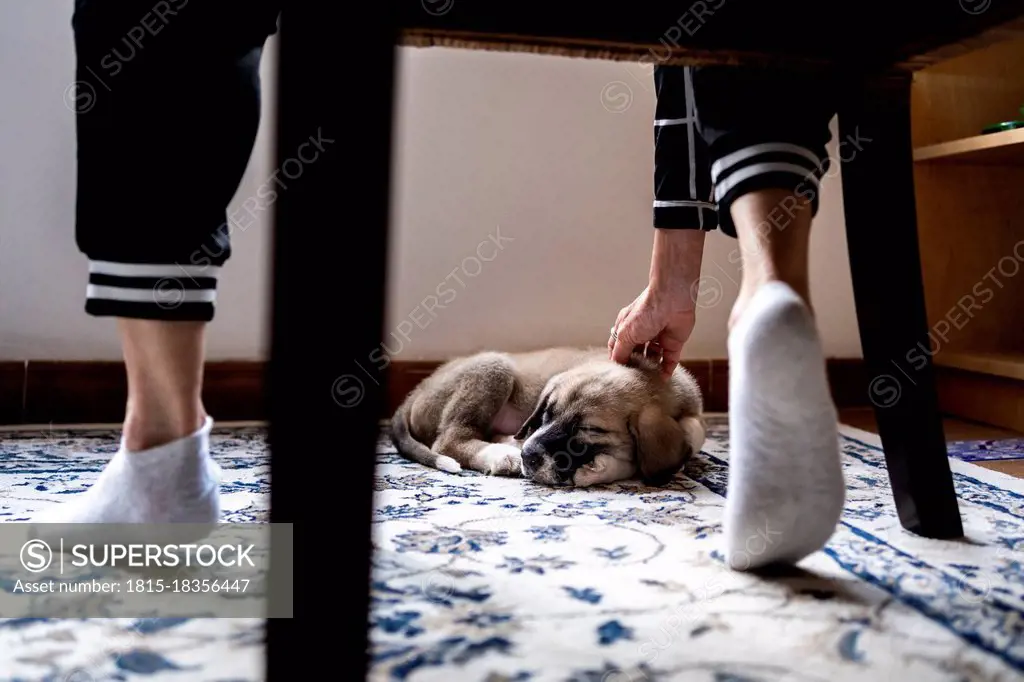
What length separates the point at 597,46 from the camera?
718 mm

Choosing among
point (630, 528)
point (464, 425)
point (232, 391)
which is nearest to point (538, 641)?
point (630, 528)

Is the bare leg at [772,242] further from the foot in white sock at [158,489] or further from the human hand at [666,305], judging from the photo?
the foot in white sock at [158,489]

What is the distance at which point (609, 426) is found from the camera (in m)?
1.49

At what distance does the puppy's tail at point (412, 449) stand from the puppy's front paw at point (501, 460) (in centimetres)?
5

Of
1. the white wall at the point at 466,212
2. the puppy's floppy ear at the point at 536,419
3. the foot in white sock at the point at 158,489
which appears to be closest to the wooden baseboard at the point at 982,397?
the white wall at the point at 466,212

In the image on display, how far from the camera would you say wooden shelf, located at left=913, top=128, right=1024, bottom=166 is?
196 cm

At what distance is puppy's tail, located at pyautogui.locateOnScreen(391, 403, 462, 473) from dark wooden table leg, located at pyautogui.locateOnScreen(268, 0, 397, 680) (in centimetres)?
99

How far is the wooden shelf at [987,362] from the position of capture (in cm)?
200

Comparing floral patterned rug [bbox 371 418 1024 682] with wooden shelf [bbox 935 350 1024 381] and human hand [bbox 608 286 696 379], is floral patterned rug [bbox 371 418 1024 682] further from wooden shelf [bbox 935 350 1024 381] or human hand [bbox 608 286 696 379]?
wooden shelf [bbox 935 350 1024 381]

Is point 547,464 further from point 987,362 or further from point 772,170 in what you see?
point 987,362

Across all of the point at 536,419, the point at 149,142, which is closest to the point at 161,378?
the point at 149,142

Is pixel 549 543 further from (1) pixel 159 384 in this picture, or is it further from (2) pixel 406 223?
(2) pixel 406 223

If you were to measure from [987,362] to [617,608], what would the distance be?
1.69 m

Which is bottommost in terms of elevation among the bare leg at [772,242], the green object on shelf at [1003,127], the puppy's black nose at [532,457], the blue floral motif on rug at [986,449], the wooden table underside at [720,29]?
the blue floral motif on rug at [986,449]
